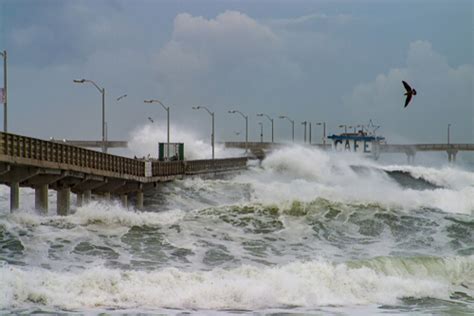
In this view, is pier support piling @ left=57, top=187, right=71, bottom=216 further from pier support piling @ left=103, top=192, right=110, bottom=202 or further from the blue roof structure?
the blue roof structure

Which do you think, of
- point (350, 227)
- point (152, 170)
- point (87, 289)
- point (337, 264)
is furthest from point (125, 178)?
point (87, 289)

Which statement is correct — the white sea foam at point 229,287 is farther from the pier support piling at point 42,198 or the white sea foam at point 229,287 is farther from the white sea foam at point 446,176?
the white sea foam at point 446,176

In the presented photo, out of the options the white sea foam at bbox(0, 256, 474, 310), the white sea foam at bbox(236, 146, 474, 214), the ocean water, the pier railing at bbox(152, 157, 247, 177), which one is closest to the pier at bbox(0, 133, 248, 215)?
the pier railing at bbox(152, 157, 247, 177)

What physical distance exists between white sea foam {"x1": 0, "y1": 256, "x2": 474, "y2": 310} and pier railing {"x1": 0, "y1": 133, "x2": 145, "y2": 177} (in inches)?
411

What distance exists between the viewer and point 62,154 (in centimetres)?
3347

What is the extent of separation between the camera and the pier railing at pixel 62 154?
28.2 metres

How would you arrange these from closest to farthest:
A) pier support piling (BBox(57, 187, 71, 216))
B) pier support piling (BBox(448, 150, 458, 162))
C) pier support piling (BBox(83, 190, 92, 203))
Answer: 1. pier support piling (BBox(57, 187, 71, 216))
2. pier support piling (BBox(83, 190, 92, 203))
3. pier support piling (BBox(448, 150, 458, 162))

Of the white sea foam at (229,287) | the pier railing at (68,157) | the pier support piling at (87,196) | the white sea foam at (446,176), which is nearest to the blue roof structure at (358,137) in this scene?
the white sea foam at (446,176)

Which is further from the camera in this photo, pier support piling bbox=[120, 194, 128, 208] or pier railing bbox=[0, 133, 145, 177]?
pier support piling bbox=[120, 194, 128, 208]

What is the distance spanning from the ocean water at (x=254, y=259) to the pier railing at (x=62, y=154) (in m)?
2.49

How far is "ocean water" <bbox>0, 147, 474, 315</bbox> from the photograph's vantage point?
1664 centimetres

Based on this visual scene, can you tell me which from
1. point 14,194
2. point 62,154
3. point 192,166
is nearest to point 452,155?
point 192,166

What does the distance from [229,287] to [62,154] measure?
1781 cm

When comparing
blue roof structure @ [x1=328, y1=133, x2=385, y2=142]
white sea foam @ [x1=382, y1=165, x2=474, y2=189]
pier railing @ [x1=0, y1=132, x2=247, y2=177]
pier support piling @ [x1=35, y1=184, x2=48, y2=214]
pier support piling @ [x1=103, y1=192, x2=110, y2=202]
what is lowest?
white sea foam @ [x1=382, y1=165, x2=474, y2=189]
